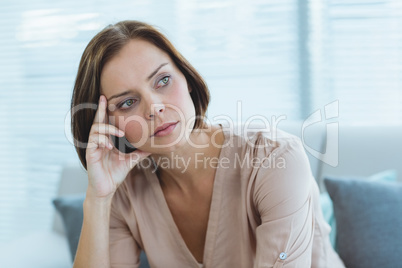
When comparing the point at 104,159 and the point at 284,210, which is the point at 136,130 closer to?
the point at 104,159

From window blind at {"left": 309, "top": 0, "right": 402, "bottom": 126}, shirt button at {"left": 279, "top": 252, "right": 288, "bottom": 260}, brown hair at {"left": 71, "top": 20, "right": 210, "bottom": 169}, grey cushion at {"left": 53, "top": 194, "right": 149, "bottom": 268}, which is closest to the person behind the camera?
shirt button at {"left": 279, "top": 252, "right": 288, "bottom": 260}

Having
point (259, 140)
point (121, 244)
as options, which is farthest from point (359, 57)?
point (121, 244)

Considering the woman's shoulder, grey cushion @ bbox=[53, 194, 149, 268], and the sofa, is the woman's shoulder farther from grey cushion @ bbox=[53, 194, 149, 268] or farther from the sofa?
grey cushion @ bbox=[53, 194, 149, 268]

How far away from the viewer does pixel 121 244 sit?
1.53 meters

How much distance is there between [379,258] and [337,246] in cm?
19

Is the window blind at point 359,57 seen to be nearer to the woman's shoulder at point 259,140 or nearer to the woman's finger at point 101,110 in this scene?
the woman's shoulder at point 259,140

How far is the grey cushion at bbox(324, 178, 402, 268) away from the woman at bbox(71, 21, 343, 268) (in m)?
0.11

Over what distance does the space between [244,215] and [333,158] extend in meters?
0.78

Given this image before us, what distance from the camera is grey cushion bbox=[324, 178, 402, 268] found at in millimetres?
1533

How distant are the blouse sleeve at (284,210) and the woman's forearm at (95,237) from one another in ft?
1.75

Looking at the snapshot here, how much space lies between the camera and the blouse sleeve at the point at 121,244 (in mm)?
1515

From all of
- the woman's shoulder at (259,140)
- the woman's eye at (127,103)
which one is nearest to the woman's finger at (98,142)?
the woman's eye at (127,103)

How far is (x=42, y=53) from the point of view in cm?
308

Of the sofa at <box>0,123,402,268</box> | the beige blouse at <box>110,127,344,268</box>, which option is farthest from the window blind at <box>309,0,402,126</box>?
the beige blouse at <box>110,127,344,268</box>
